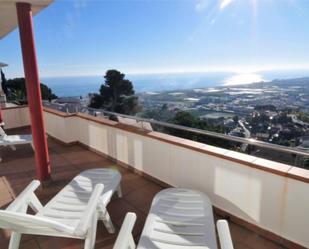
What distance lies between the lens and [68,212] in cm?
196

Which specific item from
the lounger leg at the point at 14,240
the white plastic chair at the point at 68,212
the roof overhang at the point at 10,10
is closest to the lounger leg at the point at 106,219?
the white plastic chair at the point at 68,212

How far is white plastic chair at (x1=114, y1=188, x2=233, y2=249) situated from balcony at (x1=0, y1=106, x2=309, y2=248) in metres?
0.36

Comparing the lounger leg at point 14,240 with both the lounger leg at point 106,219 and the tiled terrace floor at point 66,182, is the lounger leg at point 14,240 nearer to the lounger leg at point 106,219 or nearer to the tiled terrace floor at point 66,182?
the tiled terrace floor at point 66,182

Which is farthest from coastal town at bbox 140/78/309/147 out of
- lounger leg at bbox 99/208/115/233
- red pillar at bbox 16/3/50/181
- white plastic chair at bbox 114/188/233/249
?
red pillar at bbox 16/3/50/181

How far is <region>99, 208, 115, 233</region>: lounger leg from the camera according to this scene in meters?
1.97

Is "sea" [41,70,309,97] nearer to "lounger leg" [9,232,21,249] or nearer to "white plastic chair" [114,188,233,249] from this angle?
"lounger leg" [9,232,21,249]

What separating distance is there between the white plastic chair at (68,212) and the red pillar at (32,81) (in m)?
0.72

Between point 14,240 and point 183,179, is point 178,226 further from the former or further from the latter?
point 14,240

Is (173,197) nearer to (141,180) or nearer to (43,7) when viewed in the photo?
(141,180)

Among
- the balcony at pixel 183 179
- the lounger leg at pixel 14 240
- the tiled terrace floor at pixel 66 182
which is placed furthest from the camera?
the tiled terrace floor at pixel 66 182

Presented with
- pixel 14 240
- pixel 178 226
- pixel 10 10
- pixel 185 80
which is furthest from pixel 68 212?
pixel 185 80

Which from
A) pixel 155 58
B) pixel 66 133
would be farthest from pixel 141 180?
pixel 155 58

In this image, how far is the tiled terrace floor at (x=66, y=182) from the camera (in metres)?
2.00

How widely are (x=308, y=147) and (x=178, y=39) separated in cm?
2352
